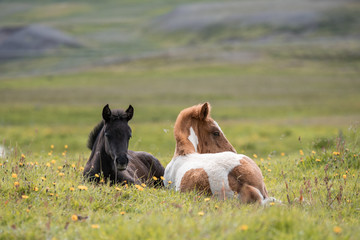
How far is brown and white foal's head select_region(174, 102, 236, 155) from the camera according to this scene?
8656 millimetres

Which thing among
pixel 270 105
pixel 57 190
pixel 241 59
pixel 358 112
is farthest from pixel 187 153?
pixel 241 59

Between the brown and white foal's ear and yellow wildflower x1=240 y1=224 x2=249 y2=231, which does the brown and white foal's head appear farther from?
yellow wildflower x1=240 y1=224 x2=249 y2=231

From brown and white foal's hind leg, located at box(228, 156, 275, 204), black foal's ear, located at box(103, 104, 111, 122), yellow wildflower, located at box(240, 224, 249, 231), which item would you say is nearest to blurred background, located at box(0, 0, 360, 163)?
black foal's ear, located at box(103, 104, 111, 122)

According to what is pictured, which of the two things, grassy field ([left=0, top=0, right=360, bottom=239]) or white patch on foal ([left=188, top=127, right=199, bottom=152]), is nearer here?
grassy field ([left=0, top=0, right=360, bottom=239])

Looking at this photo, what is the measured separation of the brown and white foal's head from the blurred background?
1.38 feet

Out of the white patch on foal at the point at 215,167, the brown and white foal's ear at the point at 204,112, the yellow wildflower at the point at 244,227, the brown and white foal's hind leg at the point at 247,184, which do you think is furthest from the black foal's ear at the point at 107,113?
the yellow wildflower at the point at 244,227

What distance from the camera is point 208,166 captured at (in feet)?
24.2

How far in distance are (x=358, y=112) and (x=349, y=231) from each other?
38.7m

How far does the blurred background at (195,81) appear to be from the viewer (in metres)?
25.5

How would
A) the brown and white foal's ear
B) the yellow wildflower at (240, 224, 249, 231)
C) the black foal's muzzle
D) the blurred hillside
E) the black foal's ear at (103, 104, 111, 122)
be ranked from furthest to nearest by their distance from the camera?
the blurred hillside → the brown and white foal's ear → the black foal's ear at (103, 104, 111, 122) → the black foal's muzzle → the yellow wildflower at (240, 224, 249, 231)

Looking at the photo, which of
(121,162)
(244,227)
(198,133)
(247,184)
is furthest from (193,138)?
(244,227)

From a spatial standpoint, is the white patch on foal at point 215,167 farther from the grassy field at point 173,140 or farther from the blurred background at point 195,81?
the blurred background at point 195,81

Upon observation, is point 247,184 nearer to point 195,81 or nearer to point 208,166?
point 208,166

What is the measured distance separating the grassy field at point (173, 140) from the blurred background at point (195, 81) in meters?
0.25
